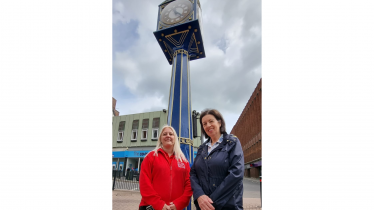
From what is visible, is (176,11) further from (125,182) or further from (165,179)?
(125,182)

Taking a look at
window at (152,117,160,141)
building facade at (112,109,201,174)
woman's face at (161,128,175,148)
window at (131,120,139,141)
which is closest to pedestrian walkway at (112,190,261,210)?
woman's face at (161,128,175,148)

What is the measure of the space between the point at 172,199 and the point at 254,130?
3037cm

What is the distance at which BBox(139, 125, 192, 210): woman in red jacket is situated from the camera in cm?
205

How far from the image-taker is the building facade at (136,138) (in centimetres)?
1989

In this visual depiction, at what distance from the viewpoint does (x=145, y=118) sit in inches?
827

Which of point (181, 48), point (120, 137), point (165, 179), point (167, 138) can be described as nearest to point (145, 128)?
point (120, 137)

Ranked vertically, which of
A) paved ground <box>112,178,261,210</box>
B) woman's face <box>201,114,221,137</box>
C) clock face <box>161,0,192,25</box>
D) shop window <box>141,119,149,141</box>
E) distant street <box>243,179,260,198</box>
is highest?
clock face <box>161,0,192,25</box>

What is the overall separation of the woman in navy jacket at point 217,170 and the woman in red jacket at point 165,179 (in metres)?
0.24

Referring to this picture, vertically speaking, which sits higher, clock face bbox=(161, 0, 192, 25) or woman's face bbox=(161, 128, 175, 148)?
clock face bbox=(161, 0, 192, 25)

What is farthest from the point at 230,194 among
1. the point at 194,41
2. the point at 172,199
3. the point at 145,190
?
the point at 194,41

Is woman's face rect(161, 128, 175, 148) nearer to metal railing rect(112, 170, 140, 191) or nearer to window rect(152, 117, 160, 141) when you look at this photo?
metal railing rect(112, 170, 140, 191)

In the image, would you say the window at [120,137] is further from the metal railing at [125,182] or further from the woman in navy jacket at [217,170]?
the woman in navy jacket at [217,170]

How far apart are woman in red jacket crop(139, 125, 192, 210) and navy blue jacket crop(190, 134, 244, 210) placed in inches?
10.1

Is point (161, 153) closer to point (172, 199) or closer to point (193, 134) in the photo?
point (172, 199)
